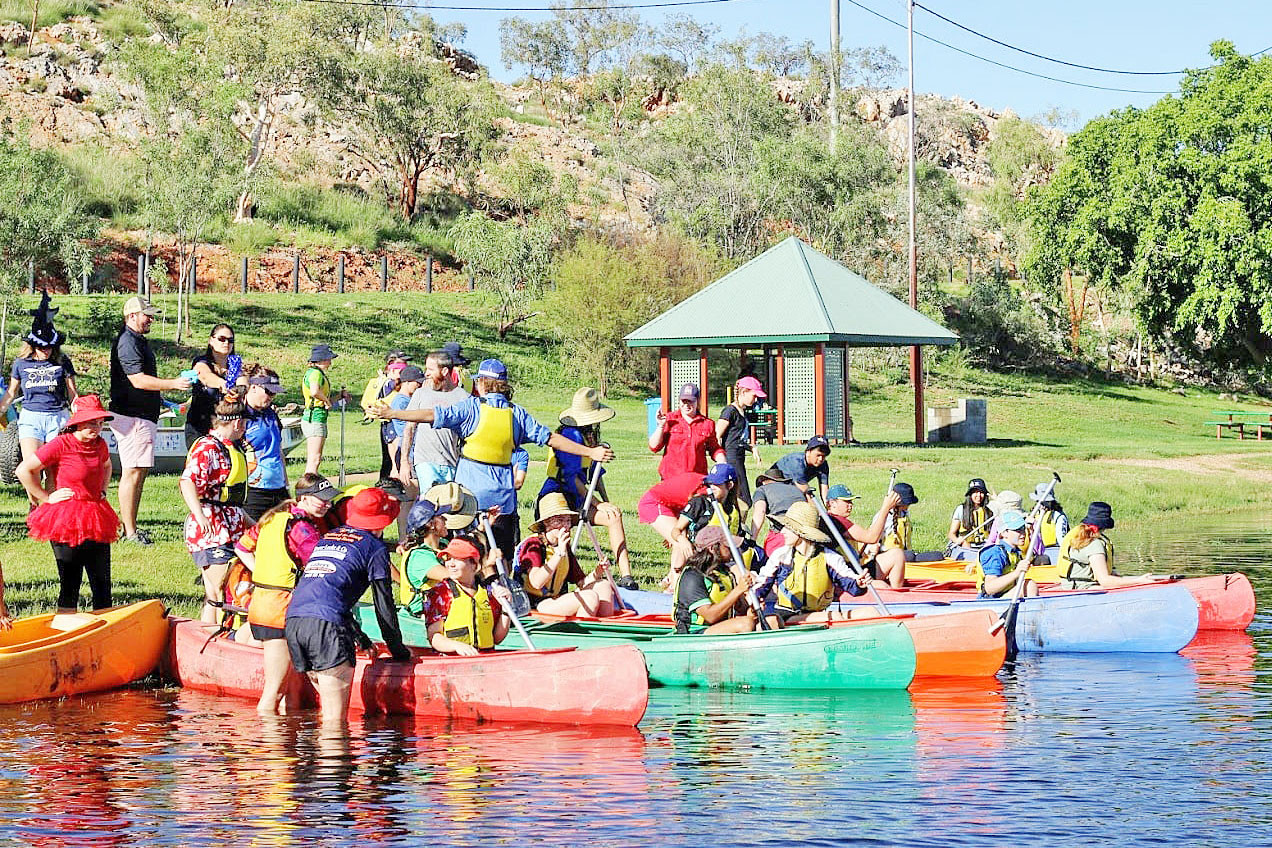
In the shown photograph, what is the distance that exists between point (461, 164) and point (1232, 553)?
4562 centimetres

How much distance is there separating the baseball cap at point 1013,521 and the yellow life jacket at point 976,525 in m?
1.48

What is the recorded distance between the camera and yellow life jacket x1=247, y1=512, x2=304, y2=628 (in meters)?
9.55

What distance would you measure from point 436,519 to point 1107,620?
589cm

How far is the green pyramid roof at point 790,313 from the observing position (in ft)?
109

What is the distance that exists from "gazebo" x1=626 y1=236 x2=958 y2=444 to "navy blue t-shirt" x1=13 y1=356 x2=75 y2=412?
66.3 feet

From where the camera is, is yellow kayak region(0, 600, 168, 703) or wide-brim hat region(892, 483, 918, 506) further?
wide-brim hat region(892, 483, 918, 506)

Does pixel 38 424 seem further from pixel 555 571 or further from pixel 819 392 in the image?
pixel 819 392

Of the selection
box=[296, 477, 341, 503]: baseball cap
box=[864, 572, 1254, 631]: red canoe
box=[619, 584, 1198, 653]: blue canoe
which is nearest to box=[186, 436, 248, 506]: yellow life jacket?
box=[296, 477, 341, 503]: baseball cap

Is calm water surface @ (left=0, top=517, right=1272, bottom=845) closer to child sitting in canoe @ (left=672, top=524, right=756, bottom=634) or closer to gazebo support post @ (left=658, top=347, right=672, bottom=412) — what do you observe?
child sitting in canoe @ (left=672, top=524, right=756, bottom=634)

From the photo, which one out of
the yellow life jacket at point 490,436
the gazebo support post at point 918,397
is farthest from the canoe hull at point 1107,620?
the gazebo support post at point 918,397

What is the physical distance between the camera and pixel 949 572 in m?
15.8

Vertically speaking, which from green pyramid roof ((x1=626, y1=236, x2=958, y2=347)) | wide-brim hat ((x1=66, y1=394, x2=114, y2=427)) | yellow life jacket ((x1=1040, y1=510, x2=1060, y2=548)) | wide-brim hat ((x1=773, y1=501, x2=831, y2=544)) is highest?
green pyramid roof ((x1=626, y1=236, x2=958, y2=347))

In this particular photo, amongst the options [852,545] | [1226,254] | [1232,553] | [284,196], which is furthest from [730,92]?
[852,545]

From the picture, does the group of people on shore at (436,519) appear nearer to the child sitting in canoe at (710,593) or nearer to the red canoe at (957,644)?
the child sitting in canoe at (710,593)
